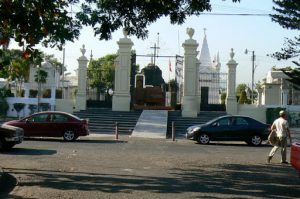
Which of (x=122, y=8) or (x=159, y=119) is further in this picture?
(x=159, y=119)

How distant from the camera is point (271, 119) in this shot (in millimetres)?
39188

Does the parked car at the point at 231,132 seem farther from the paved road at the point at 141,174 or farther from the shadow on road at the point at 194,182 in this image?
the shadow on road at the point at 194,182

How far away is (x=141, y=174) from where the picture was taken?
13820 mm

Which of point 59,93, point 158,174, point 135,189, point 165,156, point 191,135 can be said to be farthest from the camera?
point 59,93

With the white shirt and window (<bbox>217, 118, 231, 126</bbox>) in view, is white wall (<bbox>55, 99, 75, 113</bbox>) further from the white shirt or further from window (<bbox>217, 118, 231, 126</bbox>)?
the white shirt

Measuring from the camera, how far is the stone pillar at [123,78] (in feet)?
128

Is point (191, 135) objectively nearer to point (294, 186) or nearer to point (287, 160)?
point (287, 160)

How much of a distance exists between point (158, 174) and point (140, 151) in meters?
6.50

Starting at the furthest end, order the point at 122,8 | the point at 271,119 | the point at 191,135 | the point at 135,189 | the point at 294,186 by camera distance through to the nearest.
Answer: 1. the point at 271,119
2. the point at 191,135
3. the point at 122,8
4. the point at 294,186
5. the point at 135,189

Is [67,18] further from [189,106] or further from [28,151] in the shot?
[189,106]

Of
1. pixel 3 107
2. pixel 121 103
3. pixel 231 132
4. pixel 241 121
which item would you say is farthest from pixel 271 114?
pixel 3 107

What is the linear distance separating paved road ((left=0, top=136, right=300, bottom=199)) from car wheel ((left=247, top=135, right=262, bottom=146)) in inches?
240

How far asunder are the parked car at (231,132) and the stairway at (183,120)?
216 inches

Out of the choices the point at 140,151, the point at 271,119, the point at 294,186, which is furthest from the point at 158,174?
the point at 271,119
